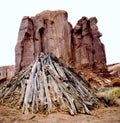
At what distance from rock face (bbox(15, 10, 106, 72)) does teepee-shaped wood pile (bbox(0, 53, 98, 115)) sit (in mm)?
20191

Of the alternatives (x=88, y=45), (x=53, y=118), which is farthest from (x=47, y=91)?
(x=88, y=45)

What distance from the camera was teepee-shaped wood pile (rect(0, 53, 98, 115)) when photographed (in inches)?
279

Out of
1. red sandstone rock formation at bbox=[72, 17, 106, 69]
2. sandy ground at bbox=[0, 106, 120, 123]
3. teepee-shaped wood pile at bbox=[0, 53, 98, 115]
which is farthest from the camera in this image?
red sandstone rock formation at bbox=[72, 17, 106, 69]

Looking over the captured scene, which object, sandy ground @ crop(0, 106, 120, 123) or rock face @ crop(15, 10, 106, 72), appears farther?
rock face @ crop(15, 10, 106, 72)

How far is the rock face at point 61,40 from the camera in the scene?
2978cm

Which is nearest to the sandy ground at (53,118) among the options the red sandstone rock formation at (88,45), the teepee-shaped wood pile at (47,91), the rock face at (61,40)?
the teepee-shaped wood pile at (47,91)

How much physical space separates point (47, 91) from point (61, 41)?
2252 cm

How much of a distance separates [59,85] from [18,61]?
21.9 m

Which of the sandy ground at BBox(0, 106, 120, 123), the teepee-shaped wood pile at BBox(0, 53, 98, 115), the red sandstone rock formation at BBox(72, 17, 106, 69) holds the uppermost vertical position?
the red sandstone rock formation at BBox(72, 17, 106, 69)

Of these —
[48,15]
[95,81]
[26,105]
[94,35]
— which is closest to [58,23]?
[48,15]

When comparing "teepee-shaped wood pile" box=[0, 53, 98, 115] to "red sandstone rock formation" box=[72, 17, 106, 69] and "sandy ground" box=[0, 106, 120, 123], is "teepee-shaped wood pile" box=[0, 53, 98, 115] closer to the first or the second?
Result: "sandy ground" box=[0, 106, 120, 123]

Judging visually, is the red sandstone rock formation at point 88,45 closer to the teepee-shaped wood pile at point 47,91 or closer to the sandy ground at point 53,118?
the teepee-shaped wood pile at point 47,91

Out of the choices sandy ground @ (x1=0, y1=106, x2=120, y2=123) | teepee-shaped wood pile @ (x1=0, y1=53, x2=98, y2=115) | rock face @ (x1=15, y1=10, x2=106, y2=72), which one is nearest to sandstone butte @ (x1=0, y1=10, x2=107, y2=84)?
rock face @ (x1=15, y1=10, x2=106, y2=72)

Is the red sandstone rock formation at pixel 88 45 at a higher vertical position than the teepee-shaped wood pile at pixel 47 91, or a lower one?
higher
